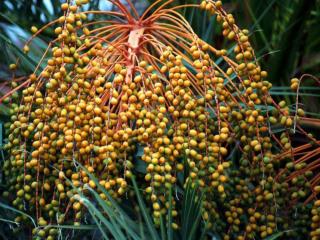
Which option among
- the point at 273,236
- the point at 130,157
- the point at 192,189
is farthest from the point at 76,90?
the point at 273,236

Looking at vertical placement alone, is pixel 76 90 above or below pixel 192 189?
above

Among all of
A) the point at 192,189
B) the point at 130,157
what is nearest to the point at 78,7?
the point at 130,157

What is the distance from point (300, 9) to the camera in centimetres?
247

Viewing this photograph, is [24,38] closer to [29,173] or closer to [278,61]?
[29,173]

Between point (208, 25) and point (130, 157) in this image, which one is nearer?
point (130, 157)

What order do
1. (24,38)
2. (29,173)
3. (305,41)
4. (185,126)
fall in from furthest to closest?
1. (305,41)
2. (24,38)
3. (29,173)
4. (185,126)

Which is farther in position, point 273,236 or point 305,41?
point 305,41

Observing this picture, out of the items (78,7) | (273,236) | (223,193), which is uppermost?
(78,7)

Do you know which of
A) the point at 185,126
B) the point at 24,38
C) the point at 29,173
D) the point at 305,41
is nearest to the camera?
the point at 185,126

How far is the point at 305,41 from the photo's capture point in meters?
2.59

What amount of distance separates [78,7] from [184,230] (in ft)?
2.14

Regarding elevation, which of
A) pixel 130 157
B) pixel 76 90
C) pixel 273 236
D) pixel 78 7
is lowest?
pixel 273 236

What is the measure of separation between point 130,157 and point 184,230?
24 centimetres

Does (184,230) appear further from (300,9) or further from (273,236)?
(300,9)
